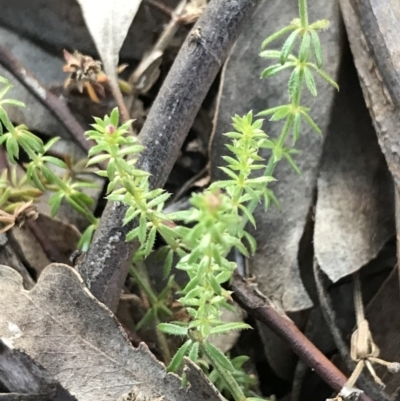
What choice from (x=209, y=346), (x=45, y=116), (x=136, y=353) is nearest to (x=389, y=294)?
(x=209, y=346)

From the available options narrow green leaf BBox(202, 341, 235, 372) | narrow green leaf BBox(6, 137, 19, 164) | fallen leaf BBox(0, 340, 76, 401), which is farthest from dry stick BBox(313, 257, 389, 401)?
narrow green leaf BBox(6, 137, 19, 164)

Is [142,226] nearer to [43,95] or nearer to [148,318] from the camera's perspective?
[148,318]

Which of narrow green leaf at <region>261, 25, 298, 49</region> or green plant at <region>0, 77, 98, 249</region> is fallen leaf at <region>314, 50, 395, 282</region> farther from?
green plant at <region>0, 77, 98, 249</region>

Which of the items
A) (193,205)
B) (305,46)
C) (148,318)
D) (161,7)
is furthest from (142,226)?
(161,7)

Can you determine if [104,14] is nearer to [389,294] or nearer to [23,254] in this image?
[23,254]

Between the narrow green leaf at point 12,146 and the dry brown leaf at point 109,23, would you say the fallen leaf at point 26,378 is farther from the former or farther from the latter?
the dry brown leaf at point 109,23
